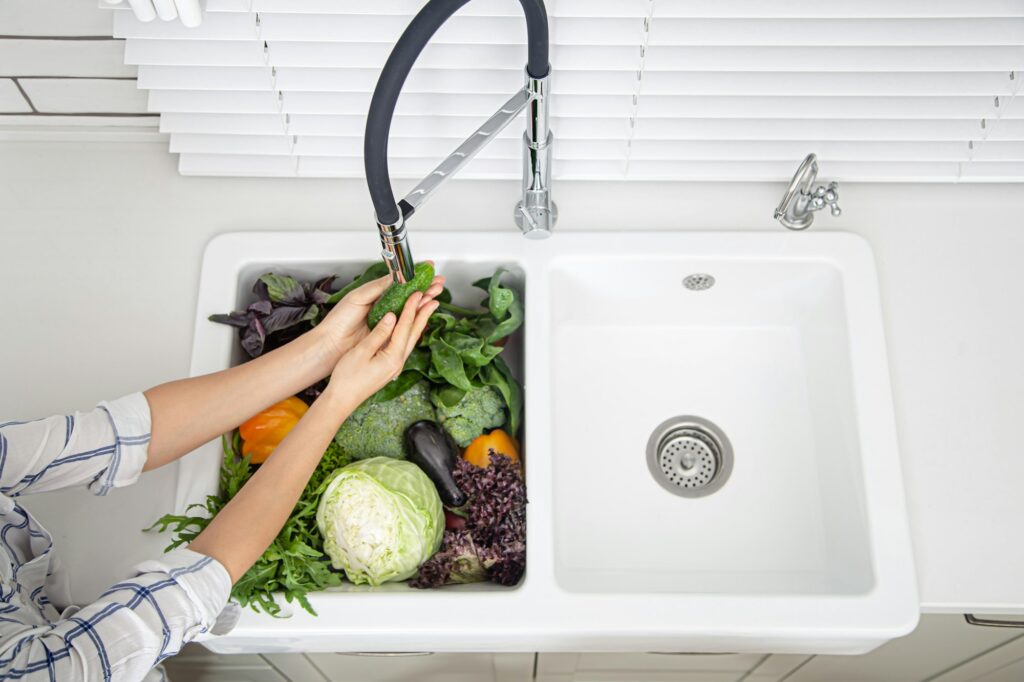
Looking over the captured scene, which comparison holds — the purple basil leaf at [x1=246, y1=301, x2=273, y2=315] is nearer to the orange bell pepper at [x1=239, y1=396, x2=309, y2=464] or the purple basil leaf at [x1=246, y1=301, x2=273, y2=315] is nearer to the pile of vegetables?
the pile of vegetables

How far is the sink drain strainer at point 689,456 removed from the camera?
4.08ft

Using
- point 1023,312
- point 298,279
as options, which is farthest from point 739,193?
point 298,279

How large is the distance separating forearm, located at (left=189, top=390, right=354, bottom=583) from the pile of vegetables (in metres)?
0.07

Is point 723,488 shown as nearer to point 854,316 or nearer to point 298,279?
point 854,316

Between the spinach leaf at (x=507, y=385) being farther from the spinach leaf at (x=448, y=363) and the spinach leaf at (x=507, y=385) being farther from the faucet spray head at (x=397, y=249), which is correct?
the faucet spray head at (x=397, y=249)

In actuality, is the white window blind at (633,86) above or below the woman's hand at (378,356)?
above

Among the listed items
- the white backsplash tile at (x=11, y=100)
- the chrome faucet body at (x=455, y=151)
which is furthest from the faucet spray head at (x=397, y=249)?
the white backsplash tile at (x=11, y=100)

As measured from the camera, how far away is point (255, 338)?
3.64 feet

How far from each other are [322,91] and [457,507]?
587mm

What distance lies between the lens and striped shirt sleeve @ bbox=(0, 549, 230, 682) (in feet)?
2.50

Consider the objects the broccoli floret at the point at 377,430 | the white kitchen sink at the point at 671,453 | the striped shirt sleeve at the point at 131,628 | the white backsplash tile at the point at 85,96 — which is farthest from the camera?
the white backsplash tile at the point at 85,96

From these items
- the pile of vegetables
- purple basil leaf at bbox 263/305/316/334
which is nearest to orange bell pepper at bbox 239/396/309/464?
the pile of vegetables

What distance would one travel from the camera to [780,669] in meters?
1.32

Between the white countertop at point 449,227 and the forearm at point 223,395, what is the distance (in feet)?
0.39
